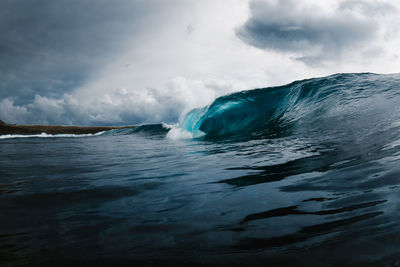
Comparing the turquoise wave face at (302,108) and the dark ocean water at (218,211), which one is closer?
the dark ocean water at (218,211)

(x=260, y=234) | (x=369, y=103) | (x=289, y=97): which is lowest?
(x=260, y=234)

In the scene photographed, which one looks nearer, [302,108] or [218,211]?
[218,211]

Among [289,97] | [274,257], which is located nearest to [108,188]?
[274,257]

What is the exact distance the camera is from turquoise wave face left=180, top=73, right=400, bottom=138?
5473 mm

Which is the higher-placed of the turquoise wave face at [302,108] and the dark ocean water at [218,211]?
the turquoise wave face at [302,108]

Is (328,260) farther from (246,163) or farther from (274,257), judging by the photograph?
(246,163)

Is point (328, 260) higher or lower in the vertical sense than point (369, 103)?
lower

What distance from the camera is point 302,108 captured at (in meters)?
7.79

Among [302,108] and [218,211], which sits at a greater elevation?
[302,108]

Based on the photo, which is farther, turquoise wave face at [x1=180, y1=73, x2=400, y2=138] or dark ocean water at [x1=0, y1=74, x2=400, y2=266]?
turquoise wave face at [x1=180, y1=73, x2=400, y2=138]

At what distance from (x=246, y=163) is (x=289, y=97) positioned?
7.65 meters

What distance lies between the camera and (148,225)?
1.33m

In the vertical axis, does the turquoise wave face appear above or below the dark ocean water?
above

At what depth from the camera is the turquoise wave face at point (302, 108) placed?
5473 mm
